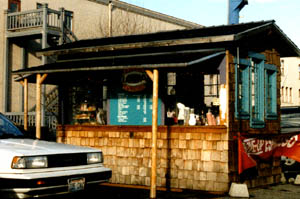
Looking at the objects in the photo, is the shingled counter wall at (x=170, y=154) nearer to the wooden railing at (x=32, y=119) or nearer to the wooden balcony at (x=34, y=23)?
the wooden railing at (x=32, y=119)

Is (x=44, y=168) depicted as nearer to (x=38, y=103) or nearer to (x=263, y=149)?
(x=38, y=103)

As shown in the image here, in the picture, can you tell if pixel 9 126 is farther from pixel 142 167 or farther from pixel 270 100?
pixel 270 100

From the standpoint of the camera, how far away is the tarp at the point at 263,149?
35.7 ft

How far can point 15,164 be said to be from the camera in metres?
7.12

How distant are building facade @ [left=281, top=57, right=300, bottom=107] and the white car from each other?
39.2m

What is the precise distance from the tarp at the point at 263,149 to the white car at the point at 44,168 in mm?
3722

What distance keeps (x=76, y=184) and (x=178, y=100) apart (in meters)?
5.27

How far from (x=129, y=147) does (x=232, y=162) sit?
2671 mm

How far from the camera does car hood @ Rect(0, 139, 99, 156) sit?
732cm

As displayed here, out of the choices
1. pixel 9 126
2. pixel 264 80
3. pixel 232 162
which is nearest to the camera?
pixel 9 126

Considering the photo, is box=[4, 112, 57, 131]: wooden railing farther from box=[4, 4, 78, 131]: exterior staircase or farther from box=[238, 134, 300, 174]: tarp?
box=[238, 134, 300, 174]: tarp

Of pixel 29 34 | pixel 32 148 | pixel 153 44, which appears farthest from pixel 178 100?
pixel 29 34

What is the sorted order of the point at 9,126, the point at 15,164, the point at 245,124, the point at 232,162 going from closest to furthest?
the point at 15,164 < the point at 9,126 < the point at 232,162 < the point at 245,124

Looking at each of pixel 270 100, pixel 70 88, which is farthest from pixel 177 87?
pixel 70 88
